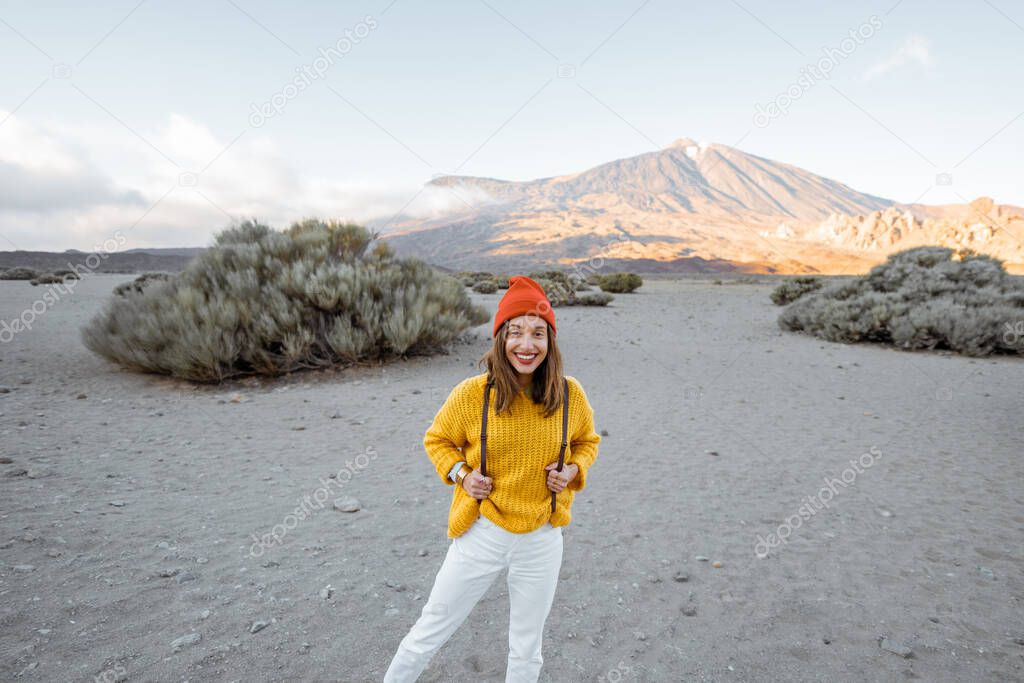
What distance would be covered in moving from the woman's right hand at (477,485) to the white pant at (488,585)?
0.14m

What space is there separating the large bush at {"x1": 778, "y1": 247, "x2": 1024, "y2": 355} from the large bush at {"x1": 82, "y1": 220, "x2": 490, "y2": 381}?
376 inches

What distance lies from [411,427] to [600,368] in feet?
14.4

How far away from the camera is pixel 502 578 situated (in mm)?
3156

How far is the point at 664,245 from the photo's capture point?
8606 cm

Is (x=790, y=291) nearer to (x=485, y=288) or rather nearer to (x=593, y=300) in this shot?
(x=593, y=300)

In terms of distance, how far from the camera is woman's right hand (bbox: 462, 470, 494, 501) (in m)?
1.83

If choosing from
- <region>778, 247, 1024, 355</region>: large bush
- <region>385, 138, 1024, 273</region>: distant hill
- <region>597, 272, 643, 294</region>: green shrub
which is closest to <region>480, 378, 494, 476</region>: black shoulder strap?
→ <region>778, 247, 1024, 355</region>: large bush

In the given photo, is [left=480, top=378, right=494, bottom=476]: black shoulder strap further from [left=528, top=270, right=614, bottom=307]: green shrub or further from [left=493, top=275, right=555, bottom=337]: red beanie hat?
[left=528, top=270, right=614, bottom=307]: green shrub

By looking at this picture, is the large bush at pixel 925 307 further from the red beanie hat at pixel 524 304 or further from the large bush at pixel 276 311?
the red beanie hat at pixel 524 304

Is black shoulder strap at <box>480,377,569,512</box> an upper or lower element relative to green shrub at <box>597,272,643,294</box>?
lower

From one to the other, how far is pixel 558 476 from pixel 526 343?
488 millimetres

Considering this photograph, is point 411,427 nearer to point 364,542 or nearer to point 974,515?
point 364,542

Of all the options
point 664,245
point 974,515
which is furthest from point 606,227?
point 974,515

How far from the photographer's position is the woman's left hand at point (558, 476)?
185 centimetres
